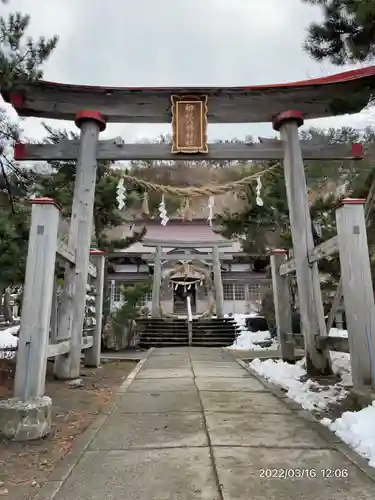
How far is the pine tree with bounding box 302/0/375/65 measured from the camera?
19.1 ft

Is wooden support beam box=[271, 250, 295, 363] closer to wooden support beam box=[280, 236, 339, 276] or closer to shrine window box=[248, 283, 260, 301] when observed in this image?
wooden support beam box=[280, 236, 339, 276]

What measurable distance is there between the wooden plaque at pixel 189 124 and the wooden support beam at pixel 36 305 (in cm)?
341

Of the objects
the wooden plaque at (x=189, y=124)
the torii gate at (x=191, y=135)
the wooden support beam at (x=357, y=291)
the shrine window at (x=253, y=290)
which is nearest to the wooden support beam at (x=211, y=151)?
the torii gate at (x=191, y=135)

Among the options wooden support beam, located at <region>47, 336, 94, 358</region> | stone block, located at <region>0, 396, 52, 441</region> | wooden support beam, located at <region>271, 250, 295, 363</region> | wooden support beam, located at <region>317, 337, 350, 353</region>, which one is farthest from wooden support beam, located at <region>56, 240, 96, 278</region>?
wooden support beam, located at <region>271, 250, 295, 363</region>

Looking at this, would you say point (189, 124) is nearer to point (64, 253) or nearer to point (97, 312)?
point (64, 253)

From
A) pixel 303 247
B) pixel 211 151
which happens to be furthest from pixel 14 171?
pixel 303 247

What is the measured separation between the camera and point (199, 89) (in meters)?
7.20

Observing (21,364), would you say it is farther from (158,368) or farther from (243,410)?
(158,368)

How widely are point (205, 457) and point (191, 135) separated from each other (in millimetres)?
5517

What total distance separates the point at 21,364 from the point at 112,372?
443 centimetres

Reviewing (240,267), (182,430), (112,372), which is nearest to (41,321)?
(182,430)

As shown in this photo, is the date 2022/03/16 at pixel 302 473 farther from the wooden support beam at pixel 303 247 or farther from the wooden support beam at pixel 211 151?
the wooden support beam at pixel 211 151

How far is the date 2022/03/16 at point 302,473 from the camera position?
2.63 m

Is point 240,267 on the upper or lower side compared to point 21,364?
upper
